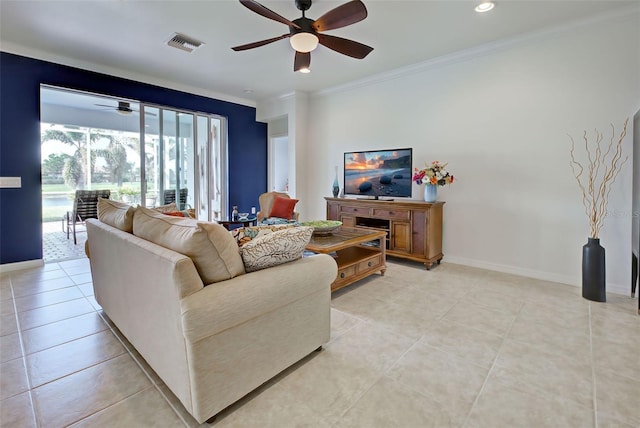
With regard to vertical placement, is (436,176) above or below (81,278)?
above

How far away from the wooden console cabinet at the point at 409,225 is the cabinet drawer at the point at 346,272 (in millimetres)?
A: 1178

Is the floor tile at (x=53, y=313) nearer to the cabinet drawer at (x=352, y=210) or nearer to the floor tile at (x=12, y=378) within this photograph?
the floor tile at (x=12, y=378)

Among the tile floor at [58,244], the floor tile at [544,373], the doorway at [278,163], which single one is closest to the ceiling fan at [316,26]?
the floor tile at [544,373]

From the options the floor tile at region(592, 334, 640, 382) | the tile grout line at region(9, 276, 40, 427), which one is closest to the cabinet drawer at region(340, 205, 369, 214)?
the floor tile at region(592, 334, 640, 382)

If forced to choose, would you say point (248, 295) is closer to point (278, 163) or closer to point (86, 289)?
point (86, 289)

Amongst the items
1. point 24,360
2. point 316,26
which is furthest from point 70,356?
point 316,26

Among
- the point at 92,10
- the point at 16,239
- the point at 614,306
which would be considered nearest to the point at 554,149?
the point at 614,306

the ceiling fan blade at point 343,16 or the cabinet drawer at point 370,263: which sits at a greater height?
the ceiling fan blade at point 343,16

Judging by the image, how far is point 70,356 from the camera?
6.47 ft

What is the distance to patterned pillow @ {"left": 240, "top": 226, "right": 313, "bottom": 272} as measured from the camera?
1.64 m

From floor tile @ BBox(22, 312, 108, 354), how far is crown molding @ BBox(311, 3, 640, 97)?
181 inches

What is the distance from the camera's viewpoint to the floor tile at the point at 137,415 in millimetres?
1409

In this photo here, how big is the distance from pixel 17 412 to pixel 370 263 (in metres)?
2.81

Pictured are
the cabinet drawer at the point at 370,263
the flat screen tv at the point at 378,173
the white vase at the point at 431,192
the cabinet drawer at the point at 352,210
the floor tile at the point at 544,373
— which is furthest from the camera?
the cabinet drawer at the point at 352,210
